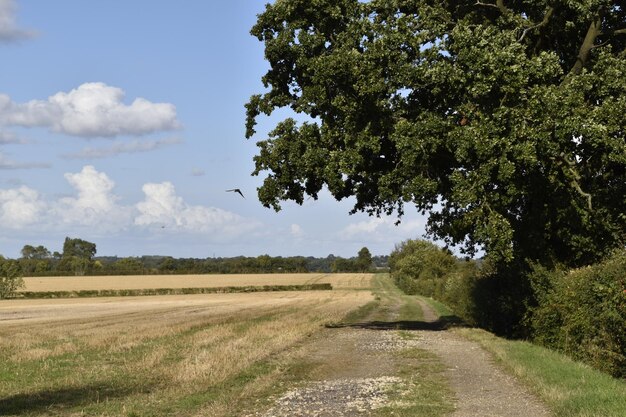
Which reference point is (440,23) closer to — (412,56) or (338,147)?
(412,56)

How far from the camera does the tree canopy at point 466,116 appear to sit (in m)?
21.5

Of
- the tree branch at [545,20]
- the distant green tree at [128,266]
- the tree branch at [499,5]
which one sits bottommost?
the distant green tree at [128,266]

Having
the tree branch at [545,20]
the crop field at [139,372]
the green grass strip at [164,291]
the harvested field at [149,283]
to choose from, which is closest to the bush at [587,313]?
the crop field at [139,372]

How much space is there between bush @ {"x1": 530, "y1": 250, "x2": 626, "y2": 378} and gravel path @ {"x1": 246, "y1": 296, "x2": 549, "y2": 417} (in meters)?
2.39

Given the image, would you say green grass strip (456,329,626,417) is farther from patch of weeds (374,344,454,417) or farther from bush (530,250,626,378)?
patch of weeds (374,344,454,417)

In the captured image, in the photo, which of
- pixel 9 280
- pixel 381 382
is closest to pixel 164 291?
pixel 9 280

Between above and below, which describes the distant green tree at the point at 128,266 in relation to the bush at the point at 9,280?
above

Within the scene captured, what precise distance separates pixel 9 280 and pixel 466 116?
282 ft

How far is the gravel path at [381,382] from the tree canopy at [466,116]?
4.81m

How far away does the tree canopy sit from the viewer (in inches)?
848

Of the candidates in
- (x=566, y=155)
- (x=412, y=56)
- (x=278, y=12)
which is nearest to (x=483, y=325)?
(x=566, y=155)

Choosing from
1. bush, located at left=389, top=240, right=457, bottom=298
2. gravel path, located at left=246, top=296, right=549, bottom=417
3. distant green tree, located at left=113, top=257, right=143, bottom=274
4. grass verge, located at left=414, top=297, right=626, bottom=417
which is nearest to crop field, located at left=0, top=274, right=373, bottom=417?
gravel path, located at left=246, top=296, right=549, bottom=417

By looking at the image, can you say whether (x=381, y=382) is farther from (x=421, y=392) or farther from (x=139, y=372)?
(x=139, y=372)

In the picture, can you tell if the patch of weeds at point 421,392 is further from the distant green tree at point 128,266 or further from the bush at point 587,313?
the distant green tree at point 128,266
